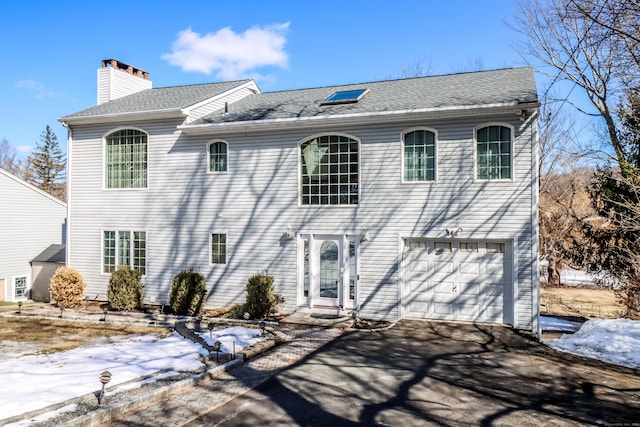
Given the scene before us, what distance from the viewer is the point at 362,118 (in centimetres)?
1206

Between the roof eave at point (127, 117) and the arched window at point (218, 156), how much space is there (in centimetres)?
127

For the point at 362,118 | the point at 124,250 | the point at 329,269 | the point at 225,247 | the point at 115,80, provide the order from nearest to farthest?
the point at 362,118
the point at 329,269
the point at 225,247
the point at 124,250
the point at 115,80

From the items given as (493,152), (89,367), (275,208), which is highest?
(493,152)

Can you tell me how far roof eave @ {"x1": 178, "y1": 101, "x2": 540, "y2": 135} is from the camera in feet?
35.6

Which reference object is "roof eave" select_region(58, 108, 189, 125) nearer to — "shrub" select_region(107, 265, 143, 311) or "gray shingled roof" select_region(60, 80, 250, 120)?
"gray shingled roof" select_region(60, 80, 250, 120)

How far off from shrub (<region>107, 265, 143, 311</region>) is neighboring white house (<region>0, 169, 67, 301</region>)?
31.0ft

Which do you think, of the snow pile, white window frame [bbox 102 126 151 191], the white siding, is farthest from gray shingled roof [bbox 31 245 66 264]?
the snow pile

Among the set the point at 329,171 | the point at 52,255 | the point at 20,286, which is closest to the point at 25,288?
the point at 20,286

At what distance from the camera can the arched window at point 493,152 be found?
1118 cm

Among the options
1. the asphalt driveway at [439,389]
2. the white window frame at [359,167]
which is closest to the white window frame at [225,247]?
the white window frame at [359,167]

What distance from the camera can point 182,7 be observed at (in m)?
15.3

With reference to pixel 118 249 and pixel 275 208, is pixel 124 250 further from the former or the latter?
pixel 275 208

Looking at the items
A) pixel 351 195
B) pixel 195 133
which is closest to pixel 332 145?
pixel 351 195

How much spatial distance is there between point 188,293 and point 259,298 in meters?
2.24
